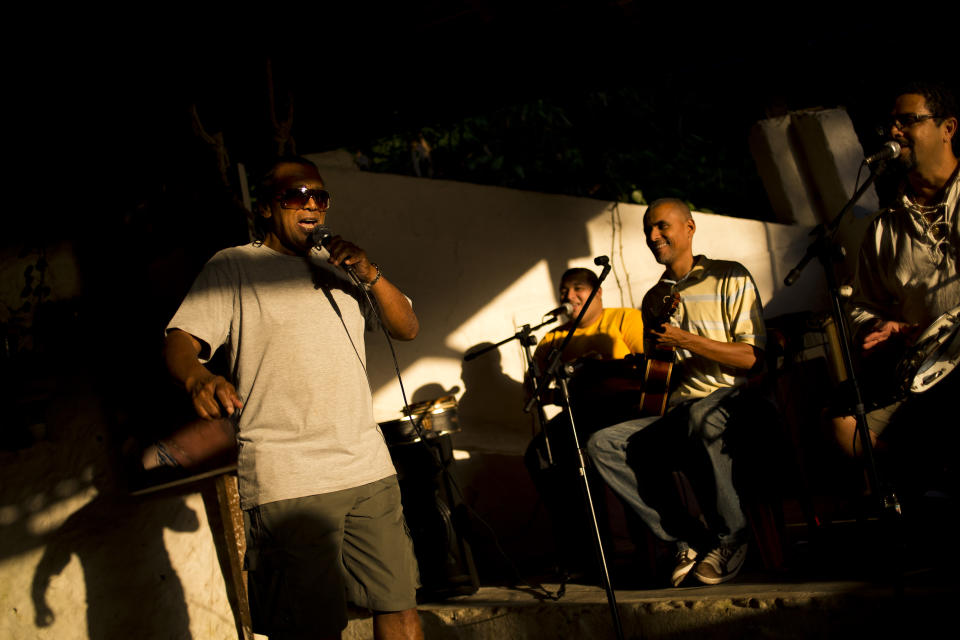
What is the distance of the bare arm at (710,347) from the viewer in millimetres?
2906

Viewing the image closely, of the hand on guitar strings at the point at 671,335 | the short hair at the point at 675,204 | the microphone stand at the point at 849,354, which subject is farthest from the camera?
the short hair at the point at 675,204

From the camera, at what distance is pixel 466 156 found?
915 centimetres

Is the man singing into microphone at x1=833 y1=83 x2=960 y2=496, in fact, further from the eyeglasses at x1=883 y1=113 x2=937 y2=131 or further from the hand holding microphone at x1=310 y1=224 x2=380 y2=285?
the hand holding microphone at x1=310 y1=224 x2=380 y2=285

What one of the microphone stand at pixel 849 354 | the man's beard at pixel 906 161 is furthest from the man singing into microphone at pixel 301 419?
the man's beard at pixel 906 161

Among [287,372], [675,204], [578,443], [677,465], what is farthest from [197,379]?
[675,204]

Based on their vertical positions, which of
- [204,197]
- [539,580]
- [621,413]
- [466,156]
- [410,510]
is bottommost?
[539,580]

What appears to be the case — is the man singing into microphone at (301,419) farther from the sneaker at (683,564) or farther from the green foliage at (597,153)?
the green foliage at (597,153)

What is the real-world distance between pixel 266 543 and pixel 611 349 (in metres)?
2.44

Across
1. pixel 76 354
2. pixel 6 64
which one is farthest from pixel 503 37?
pixel 76 354

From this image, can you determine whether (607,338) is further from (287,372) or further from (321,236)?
(287,372)

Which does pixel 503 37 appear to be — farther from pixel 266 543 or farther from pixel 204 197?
pixel 266 543

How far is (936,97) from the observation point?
99.0 inches

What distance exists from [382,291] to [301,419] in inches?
19.3

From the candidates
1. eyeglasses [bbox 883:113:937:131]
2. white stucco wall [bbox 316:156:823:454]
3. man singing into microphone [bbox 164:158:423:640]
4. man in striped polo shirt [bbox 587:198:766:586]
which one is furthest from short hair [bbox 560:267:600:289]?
man singing into microphone [bbox 164:158:423:640]
